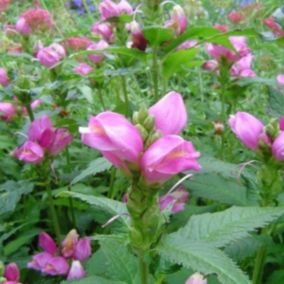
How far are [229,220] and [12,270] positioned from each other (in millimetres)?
446

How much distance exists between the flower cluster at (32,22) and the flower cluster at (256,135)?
3.46 feet

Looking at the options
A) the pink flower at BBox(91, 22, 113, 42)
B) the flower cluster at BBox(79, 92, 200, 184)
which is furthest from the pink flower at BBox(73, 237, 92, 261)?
the pink flower at BBox(91, 22, 113, 42)

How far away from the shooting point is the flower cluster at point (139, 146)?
698 millimetres

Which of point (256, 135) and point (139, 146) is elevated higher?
point (139, 146)

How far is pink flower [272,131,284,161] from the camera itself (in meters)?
0.97

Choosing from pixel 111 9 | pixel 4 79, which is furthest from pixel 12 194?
pixel 111 9

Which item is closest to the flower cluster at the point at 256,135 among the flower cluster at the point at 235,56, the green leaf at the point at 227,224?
the green leaf at the point at 227,224

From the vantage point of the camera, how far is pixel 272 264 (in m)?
1.39

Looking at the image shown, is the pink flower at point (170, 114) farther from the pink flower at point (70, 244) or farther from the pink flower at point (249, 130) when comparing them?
the pink flower at point (70, 244)

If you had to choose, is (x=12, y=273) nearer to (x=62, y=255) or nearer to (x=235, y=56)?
(x=62, y=255)

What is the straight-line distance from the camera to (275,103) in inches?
49.6

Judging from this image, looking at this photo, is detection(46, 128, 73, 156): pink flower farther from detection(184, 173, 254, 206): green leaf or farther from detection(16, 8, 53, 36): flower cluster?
detection(16, 8, 53, 36): flower cluster

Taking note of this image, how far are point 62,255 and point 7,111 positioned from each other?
573mm

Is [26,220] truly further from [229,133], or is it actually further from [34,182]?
[229,133]
